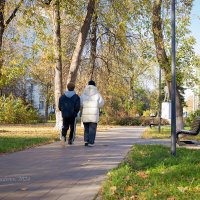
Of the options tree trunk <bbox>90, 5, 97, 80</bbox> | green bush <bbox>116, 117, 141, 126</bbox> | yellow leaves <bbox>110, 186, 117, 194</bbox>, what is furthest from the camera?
green bush <bbox>116, 117, 141, 126</bbox>

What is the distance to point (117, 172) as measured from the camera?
269 inches

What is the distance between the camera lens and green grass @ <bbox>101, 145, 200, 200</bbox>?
529cm

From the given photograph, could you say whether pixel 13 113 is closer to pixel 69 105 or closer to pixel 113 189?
pixel 69 105

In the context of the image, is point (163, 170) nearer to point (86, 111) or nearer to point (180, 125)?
point (86, 111)

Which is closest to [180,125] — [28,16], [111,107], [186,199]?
[28,16]

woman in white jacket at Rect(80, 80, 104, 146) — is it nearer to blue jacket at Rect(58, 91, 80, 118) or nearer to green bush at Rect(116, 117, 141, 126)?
blue jacket at Rect(58, 91, 80, 118)

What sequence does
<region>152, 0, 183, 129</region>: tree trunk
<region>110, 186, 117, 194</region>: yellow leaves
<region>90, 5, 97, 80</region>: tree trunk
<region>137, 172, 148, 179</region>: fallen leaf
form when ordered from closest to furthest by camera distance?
<region>110, 186, 117, 194</region>: yellow leaves, <region>137, 172, 148, 179</region>: fallen leaf, <region>152, 0, 183, 129</region>: tree trunk, <region>90, 5, 97, 80</region>: tree trunk

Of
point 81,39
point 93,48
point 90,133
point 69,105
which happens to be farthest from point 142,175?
point 93,48

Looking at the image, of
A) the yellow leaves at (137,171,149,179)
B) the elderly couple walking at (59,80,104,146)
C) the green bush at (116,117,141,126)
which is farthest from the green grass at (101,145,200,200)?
the green bush at (116,117,141,126)

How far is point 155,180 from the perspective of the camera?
20.4 feet

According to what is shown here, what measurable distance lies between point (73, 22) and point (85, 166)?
20.4m

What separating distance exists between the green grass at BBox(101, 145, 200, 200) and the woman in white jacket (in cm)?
375

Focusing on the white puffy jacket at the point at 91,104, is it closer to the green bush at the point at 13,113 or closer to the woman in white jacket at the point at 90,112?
the woman in white jacket at the point at 90,112

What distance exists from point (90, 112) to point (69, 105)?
670 millimetres
